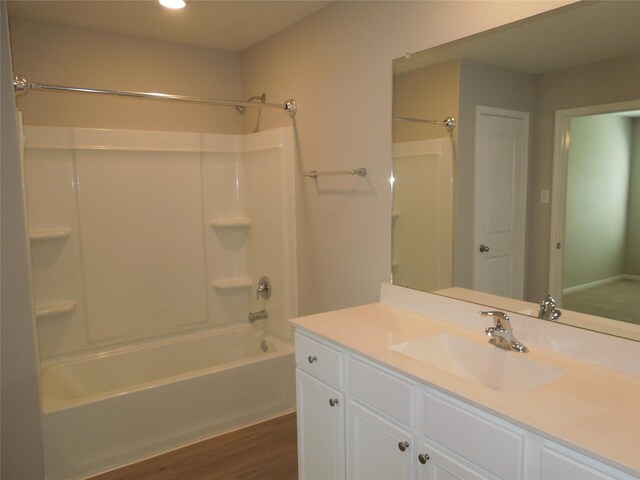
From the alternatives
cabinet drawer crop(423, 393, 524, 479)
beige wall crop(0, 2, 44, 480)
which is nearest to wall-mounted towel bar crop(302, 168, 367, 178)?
cabinet drawer crop(423, 393, 524, 479)

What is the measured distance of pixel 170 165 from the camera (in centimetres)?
328

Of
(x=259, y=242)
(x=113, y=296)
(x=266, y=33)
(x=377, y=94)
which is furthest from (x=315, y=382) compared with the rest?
(x=266, y=33)

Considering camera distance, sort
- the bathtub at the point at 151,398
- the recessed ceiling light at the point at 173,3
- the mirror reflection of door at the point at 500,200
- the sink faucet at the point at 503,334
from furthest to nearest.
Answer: the recessed ceiling light at the point at 173,3 < the bathtub at the point at 151,398 < the mirror reflection of door at the point at 500,200 < the sink faucet at the point at 503,334

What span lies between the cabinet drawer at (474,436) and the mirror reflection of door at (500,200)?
63 cm

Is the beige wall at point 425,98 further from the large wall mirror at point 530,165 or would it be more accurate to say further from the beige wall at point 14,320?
the beige wall at point 14,320

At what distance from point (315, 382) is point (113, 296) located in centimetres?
187

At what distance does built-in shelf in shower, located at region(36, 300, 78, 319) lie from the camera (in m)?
2.84

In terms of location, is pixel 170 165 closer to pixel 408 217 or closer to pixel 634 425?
pixel 408 217

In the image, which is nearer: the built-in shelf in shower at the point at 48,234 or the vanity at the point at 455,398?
the vanity at the point at 455,398

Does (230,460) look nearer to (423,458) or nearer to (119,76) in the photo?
(423,458)

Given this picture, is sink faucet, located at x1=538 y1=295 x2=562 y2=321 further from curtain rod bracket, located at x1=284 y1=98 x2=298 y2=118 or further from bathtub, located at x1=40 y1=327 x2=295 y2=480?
curtain rod bracket, located at x1=284 y1=98 x2=298 y2=118

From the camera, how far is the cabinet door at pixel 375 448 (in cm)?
146

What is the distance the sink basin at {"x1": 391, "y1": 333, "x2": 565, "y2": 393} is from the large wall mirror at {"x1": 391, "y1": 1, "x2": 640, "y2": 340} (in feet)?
0.72

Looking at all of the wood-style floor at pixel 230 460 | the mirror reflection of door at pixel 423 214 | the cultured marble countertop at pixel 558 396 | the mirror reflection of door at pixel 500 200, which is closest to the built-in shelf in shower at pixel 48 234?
the wood-style floor at pixel 230 460
